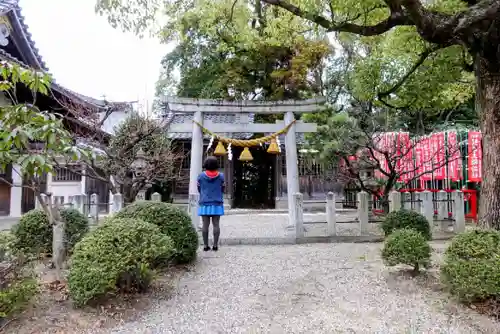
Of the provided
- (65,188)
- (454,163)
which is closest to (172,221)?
(454,163)

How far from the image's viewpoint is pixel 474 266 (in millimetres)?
3674

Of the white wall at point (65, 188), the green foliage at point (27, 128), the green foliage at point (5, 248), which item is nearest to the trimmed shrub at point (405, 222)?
the green foliage at point (27, 128)

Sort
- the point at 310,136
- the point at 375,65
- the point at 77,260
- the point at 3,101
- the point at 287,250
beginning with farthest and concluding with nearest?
the point at 310,136 → the point at 3,101 → the point at 375,65 → the point at 287,250 → the point at 77,260

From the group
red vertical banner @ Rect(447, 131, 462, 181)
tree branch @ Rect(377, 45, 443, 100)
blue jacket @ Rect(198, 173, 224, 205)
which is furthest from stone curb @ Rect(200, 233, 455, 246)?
red vertical banner @ Rect(447, 131, 462, 181)

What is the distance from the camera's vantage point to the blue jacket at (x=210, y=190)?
609 cm

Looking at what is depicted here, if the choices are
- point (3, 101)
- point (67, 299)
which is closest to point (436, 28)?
point (67, 299)

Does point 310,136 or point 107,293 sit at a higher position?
point 310,136

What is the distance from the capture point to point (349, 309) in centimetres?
386

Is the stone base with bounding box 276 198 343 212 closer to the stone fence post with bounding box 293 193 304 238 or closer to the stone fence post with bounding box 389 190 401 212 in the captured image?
the stone fence post with bounding box 389 190 401 212

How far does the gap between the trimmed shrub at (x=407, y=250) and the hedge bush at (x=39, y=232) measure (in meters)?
4.87

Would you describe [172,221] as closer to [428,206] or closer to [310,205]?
[428,206]

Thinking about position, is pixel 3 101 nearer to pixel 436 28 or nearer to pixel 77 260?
pixel 77 260

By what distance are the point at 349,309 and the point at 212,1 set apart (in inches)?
359

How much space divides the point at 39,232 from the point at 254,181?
1526cm
